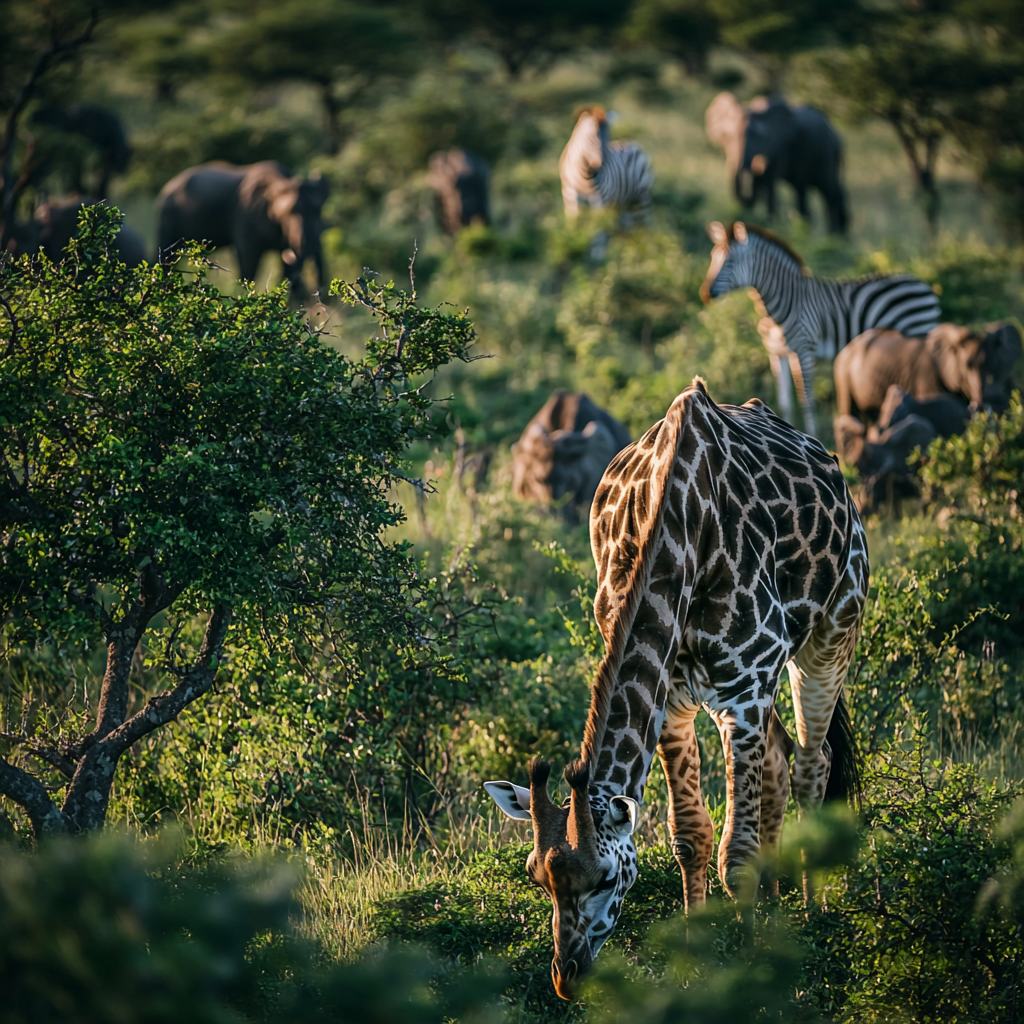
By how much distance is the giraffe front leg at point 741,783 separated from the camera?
166 inches

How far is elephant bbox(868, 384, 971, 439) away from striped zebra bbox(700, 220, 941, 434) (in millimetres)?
1729

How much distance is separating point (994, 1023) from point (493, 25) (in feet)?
104

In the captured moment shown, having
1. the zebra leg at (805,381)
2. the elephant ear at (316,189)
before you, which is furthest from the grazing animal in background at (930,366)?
the elephant ear at (316,189)

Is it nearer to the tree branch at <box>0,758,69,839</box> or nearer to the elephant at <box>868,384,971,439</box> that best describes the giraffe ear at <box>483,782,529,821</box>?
the tree branch at <box>0,758,69,839</box>

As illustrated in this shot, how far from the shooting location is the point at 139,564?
183 inches

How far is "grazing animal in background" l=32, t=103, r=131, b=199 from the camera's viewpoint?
64.7 feet

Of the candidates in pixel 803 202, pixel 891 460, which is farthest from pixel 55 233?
pixel 803 202

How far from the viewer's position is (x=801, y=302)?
1233cm

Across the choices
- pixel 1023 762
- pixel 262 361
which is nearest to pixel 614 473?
pixel 262 361

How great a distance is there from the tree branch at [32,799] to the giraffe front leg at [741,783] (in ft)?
8.32

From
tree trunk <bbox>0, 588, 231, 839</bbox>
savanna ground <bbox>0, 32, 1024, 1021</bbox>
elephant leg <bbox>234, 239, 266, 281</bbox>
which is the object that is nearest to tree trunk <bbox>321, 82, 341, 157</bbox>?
elephant leg <bbox>234, 239, 266, 281</bbox>

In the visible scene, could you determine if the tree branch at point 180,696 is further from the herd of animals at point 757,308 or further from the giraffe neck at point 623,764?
the herd of animals at point 757,308

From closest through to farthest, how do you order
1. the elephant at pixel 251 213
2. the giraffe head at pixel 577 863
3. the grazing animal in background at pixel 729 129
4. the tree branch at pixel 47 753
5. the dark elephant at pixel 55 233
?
the giraffe head at pixel 577 863 < the tree branch at pixel 47 753 < the dark elephant at pixel 55 233 < the elephant at pixel 251 213 < the grazing animal in background at pixel 729 129

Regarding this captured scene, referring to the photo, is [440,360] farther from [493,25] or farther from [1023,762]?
[493,25]
